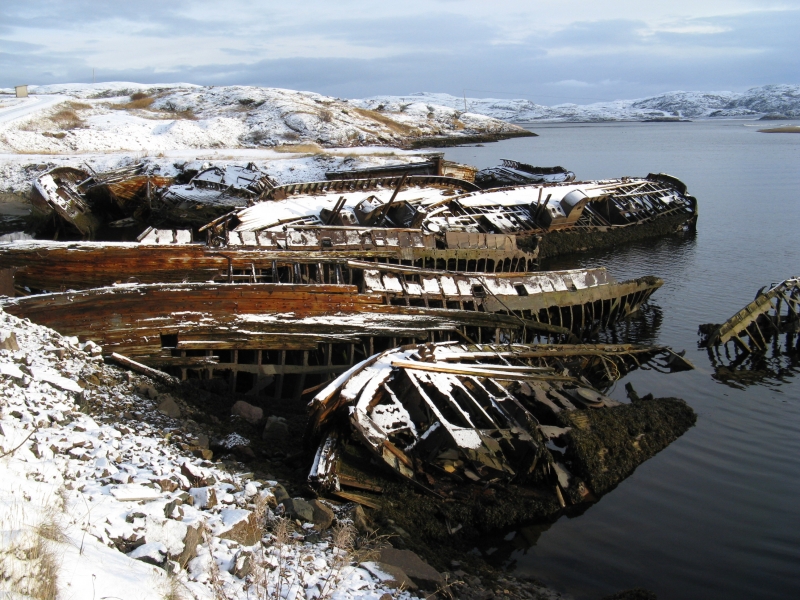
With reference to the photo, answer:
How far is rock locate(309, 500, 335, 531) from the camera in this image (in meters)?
7.08

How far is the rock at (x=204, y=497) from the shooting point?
663 cm

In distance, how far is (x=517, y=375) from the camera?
36.0 feet

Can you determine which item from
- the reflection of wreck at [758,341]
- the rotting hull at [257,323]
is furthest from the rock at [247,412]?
the reflection of wreck at [758,341]

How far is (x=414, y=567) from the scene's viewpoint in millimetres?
6918

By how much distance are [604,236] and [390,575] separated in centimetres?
2697

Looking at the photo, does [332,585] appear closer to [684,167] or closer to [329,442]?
[329,442]

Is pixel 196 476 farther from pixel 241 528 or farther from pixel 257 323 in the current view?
pixel 257 323

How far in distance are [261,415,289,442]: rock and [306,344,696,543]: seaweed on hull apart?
102 centimetres

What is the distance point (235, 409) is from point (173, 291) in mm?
2849

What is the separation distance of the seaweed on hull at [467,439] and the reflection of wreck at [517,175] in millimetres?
29431

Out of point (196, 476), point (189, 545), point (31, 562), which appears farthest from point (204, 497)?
→ point (31, 562)

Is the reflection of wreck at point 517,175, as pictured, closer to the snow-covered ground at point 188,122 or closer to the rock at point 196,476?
the snow-covered ground at point 188,122

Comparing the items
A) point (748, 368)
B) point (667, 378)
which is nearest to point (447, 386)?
point (667, 378)

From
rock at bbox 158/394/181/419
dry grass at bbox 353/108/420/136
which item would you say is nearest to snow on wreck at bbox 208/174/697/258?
rock at bbox 158/394/181/419
